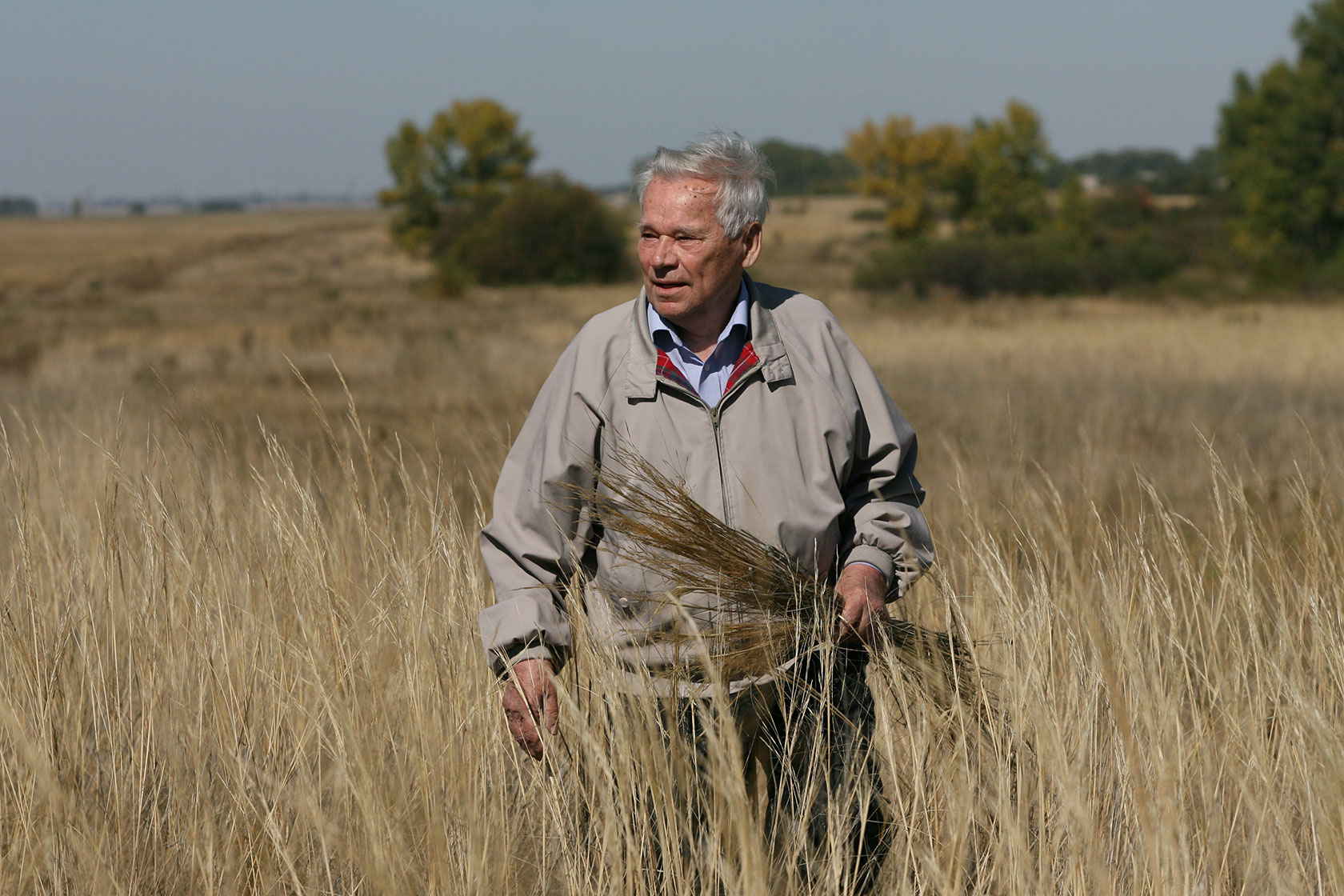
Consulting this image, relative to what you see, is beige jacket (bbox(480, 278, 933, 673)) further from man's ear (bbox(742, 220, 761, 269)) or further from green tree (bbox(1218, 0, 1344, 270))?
green tree (bbox(1218, 0, 1344, 270))

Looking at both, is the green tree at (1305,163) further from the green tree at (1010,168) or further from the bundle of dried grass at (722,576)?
the bundle of dried grass at (722,576)

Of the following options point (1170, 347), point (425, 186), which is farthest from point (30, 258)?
point (1170, 347)

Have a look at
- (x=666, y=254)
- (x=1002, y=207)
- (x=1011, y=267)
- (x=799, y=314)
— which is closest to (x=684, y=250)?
(x=666, y=254)

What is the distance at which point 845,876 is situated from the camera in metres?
1.85

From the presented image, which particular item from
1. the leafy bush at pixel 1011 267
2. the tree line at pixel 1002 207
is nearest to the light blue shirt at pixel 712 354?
the tree line at pixel 1002 207

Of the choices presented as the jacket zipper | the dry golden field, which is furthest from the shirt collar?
the dry golden field

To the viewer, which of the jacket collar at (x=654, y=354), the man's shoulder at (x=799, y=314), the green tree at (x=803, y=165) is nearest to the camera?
the jacket collar at (x=654, y=354)

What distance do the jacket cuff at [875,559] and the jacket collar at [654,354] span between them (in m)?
0.34

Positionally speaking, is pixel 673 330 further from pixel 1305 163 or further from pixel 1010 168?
pixel 1010 168

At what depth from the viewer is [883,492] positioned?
2.16 meters

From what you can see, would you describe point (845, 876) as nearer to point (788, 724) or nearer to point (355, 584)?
point (788, 724)

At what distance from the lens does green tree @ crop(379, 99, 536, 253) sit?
211 feet

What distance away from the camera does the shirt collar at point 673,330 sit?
2113mm

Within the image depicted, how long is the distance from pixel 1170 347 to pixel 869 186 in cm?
4591
